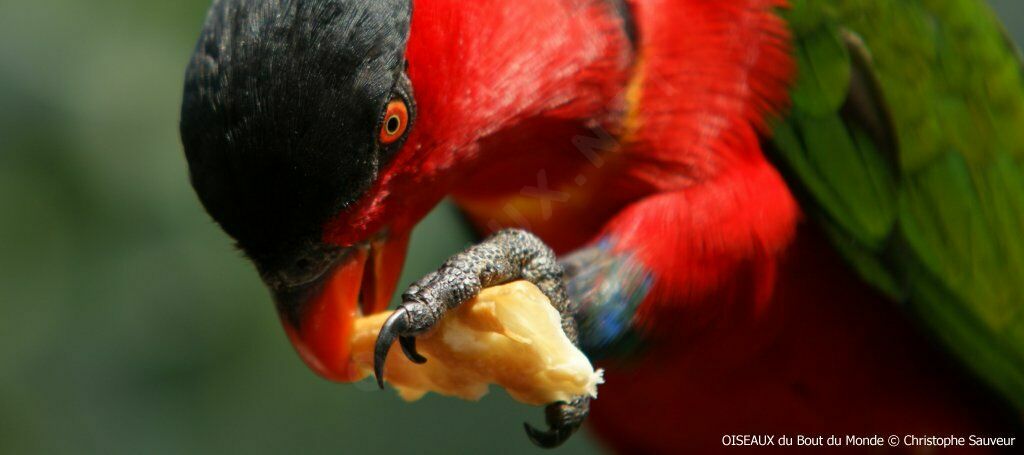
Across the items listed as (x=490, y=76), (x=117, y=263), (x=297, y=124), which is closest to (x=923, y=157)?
(x=490, y=76)

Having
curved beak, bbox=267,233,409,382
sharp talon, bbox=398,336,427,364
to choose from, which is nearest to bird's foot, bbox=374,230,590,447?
sharp talon, bbox=398,336,427,364

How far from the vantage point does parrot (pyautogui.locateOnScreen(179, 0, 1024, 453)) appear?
4.35 ft

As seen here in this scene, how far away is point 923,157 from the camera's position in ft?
6.55

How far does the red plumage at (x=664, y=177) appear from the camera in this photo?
1507 millimetres

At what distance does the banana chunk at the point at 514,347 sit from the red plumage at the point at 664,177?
198 mm

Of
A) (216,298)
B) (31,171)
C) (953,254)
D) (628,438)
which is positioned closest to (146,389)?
(216,298)

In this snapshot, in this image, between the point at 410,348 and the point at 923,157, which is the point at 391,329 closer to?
the point at 410,348

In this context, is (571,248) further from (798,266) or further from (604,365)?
(798,266)

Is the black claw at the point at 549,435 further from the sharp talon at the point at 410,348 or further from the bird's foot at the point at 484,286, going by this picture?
the sharp talon at the point at 410,348

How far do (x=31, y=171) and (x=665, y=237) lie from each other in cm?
180

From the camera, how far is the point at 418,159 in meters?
1.47

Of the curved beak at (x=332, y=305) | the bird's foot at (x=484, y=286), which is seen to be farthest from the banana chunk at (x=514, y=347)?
the curved beak at (x=332, y=305)

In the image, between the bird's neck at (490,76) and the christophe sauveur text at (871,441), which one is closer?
the bird's neck at (490,76)

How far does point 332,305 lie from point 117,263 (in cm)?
153
